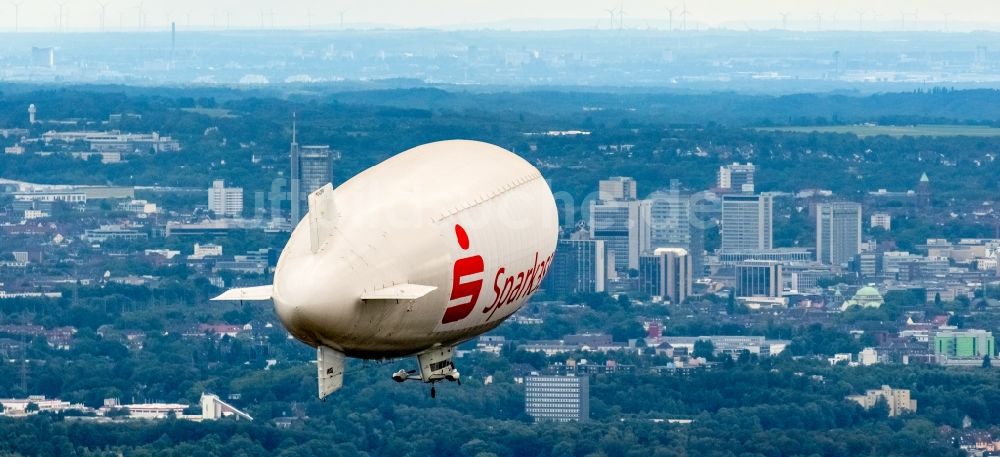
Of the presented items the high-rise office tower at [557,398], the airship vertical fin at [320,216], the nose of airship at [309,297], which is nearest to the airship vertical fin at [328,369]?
the nose of airship at [309,297]

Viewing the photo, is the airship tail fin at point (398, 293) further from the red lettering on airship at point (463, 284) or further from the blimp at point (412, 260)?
the red lettering on airship at point (463, 284)

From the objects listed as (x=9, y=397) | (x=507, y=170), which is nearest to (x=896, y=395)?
(x=9, y=397)

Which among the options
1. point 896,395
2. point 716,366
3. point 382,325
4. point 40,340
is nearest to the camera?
point 382,325

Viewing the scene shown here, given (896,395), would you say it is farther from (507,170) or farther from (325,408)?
(507,170)

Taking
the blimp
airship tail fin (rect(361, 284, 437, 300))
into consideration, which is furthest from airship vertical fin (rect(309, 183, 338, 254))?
airship tail fin (rect(361, 284, 437, 300))

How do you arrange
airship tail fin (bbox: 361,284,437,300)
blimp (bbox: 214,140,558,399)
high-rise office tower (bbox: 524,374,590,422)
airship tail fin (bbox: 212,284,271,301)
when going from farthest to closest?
high-rise office tower (bbox: 524,374,590,422)
airship tail fin (bbox: 212,284,271,301)
airship tail fin (bbox: 361,284,437,300)
blimp (bbox: 214,140,558,399)

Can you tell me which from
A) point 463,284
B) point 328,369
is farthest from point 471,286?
point 328,369

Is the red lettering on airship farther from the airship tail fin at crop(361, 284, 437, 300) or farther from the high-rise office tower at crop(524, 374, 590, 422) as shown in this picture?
the high-rise office tower at crop(524, 374, 590, 422)
